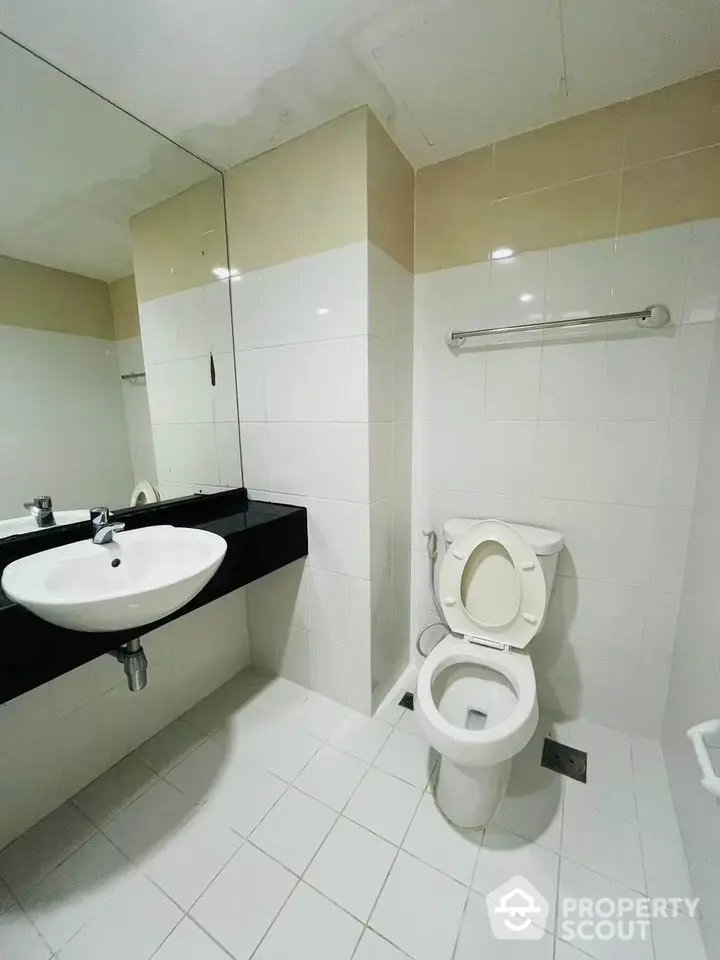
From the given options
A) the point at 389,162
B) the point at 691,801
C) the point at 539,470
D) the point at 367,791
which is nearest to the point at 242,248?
the point at 389,162

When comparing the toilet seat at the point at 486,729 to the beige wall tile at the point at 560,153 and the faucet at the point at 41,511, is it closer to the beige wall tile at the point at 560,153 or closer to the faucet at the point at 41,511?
the faucet at the point at 41,511

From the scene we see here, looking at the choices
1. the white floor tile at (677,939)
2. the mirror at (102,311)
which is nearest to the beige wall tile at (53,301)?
the mirror at (102,311)

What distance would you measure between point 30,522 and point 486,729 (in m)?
1.49

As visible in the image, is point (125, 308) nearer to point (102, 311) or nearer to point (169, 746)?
point (102, 311)

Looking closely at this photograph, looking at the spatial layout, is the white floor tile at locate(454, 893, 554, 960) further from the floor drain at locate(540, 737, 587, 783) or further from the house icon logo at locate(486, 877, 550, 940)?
the floor drain at locate(540, 737, 587, 783)

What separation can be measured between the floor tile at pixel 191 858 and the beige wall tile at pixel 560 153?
2.28 m

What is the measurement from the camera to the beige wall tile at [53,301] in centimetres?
112

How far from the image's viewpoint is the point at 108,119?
3.96 feet

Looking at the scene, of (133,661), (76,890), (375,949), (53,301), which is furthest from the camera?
(53,301)

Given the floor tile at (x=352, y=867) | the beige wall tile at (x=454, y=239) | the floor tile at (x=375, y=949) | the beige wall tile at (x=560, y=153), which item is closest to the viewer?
the floor tile at (x=375, y=949)

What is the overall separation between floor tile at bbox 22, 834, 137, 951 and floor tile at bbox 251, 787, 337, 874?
1.16ft

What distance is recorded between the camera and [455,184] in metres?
1.44

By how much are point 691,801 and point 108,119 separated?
8.71 feet

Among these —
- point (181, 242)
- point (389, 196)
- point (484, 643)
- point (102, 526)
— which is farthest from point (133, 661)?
point (389, 196)
